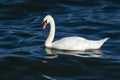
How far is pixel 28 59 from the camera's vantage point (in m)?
19.1

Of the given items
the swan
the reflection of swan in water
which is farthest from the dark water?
the swan

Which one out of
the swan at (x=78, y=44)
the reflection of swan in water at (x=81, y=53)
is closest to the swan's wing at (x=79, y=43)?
the swan at (x=78, y=44)

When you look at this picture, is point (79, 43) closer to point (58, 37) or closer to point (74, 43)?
point (74, 43)

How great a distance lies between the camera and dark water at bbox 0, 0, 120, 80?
18094 mm

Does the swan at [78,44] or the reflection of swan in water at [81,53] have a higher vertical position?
the swan at [78,44]

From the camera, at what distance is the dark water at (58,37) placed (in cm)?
1809

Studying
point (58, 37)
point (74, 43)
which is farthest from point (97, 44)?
point (58, 37)

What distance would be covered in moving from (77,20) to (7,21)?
2.62 m

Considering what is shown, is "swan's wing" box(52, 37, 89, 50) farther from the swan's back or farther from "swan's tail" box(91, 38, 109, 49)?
"swan's tail" box(91, 38, 109, 49)

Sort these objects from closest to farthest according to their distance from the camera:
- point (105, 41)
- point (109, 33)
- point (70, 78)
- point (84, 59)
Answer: point (70, 78) → point (84, 59) → point (105, 41) → point (109, 33)

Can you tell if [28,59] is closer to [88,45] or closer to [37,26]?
[88,45]

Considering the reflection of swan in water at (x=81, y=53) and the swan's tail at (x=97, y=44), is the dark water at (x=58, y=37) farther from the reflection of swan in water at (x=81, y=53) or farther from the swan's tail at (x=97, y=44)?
the swan's tail at (x=97, y=44)

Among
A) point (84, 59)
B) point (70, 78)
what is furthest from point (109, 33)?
point (70, 78)

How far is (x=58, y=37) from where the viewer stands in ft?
72.1
